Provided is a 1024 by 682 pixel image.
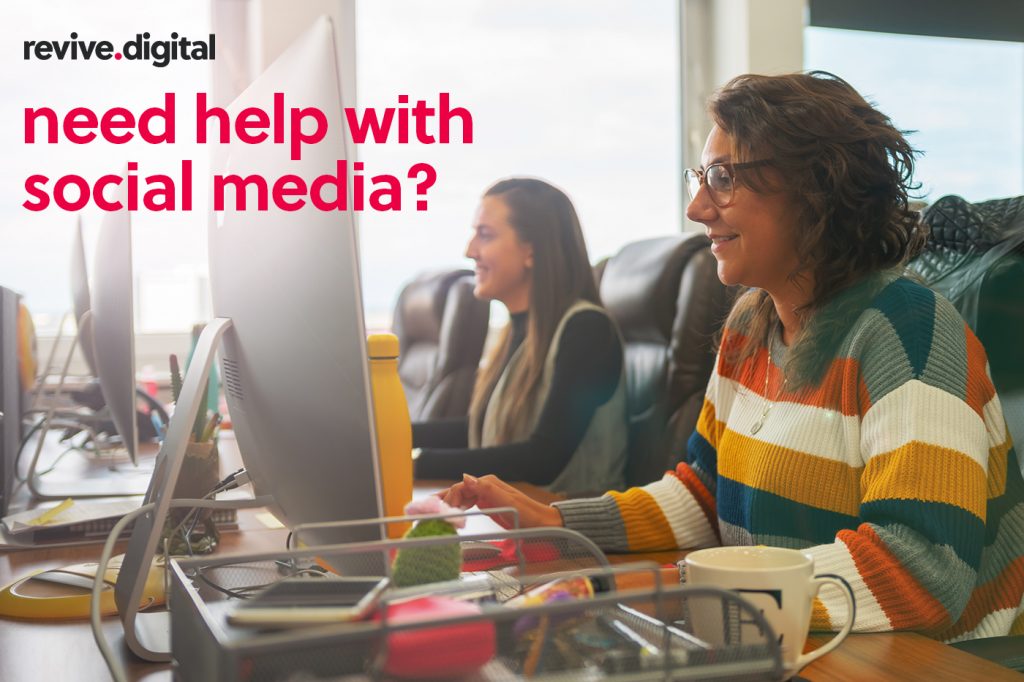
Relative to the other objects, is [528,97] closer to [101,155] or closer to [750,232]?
[101,155]

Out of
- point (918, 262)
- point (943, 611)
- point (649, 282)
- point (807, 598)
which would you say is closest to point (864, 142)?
point (918, 262)

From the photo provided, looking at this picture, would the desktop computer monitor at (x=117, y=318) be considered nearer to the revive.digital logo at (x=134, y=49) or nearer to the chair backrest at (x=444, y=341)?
the chair backrest at (x=444, y=341)

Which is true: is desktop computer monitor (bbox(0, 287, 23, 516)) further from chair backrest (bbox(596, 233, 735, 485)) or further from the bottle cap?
chair backrest (bbox(596, 233, 735, 485))

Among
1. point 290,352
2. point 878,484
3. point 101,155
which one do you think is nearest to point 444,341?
point 101,155

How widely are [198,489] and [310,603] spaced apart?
0.65 metres

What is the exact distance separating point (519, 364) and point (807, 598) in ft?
5.34

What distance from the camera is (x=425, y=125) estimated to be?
146 inches

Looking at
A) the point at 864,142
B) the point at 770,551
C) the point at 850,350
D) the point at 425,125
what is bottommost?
the point at 770,551

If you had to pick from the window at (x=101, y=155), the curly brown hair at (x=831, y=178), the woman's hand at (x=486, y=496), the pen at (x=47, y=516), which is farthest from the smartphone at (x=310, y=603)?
the window at (x=101, y=155)

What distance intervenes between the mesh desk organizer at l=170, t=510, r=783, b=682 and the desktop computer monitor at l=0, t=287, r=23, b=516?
3.27 feet

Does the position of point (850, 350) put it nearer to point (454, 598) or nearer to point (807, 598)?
point (807, 598)

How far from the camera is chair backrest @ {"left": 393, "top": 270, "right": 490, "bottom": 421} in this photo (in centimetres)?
304

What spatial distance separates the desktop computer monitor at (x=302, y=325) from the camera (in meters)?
0.64

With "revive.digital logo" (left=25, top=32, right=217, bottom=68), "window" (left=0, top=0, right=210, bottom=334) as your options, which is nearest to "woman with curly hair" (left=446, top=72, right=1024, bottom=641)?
"window" (left=0, top=0, right=210, bottom=334)
